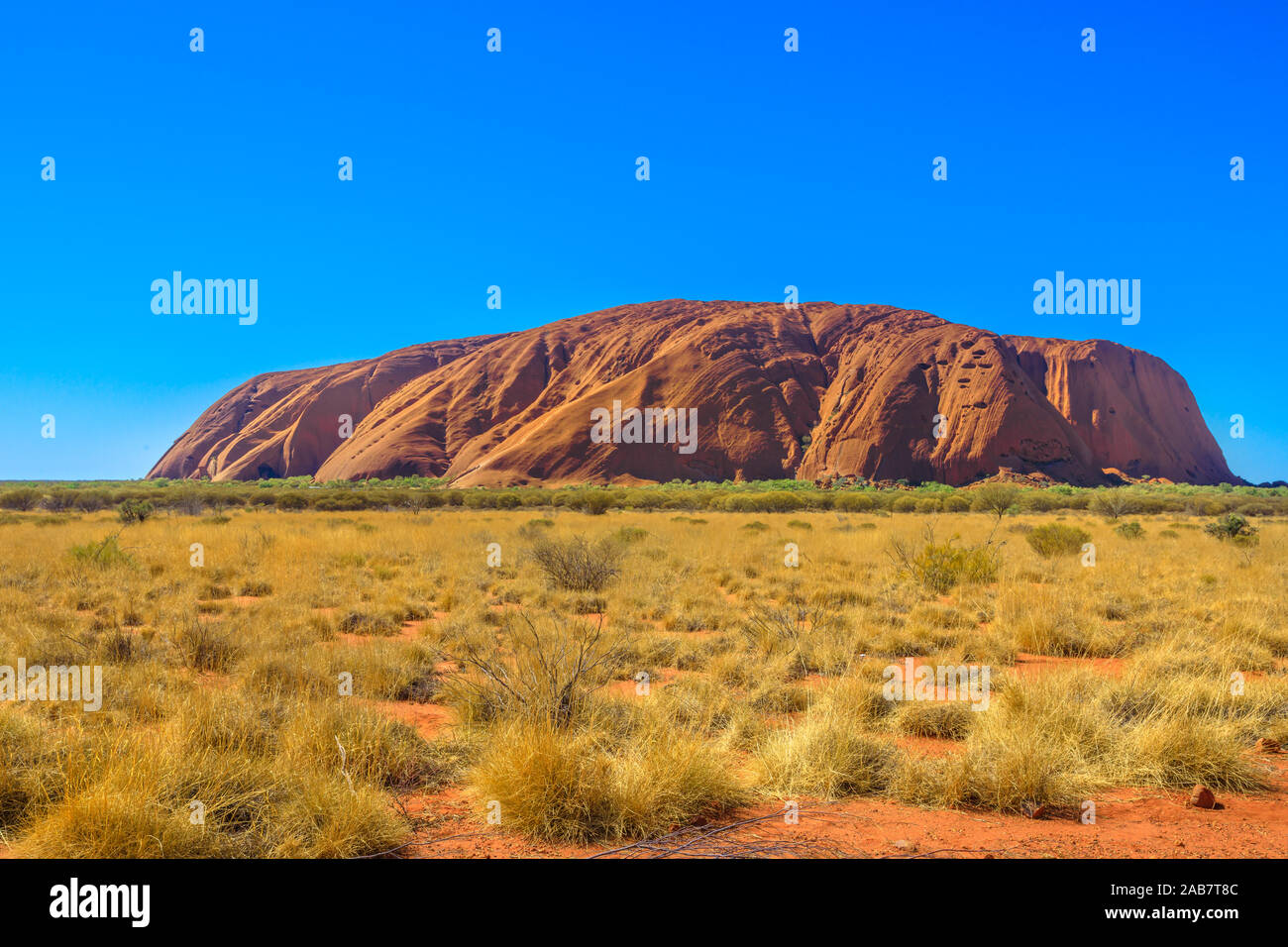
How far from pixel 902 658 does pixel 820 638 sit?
0.89 metres

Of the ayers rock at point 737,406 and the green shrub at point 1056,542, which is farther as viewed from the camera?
the ayers rock at point 737,406

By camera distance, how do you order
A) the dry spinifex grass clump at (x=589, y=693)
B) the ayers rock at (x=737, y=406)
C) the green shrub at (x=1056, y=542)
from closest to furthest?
the dry spinifex grass clump at (x=589, y=693)
the green shrub at (x=1056, y=542)
the ayers rock at (x=737, y=406)

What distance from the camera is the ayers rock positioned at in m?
73.6

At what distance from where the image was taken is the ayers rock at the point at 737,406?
241 feet

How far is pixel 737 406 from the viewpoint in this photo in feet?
255

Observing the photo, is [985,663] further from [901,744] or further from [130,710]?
[130,710]

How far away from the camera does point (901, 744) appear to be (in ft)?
16.1

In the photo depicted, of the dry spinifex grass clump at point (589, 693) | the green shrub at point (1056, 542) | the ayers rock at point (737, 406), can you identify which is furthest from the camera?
the ayers rock at point (737, 406)

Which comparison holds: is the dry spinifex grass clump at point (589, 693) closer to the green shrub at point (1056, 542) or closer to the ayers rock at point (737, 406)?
the green shrub at point (1056, 542)

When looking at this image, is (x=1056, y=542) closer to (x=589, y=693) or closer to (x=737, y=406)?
(x=589, y=693)

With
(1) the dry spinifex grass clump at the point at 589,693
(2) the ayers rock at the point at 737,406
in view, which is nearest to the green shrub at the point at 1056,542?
(1) the dry spinifex grass clump at the point at 589,693

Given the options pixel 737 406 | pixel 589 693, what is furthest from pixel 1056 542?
pixel 737 406

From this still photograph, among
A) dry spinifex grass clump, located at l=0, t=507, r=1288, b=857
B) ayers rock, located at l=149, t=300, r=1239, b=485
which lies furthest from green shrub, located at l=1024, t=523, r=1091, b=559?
ayers rock, located at l=149, t=300, r=1239, b=485
